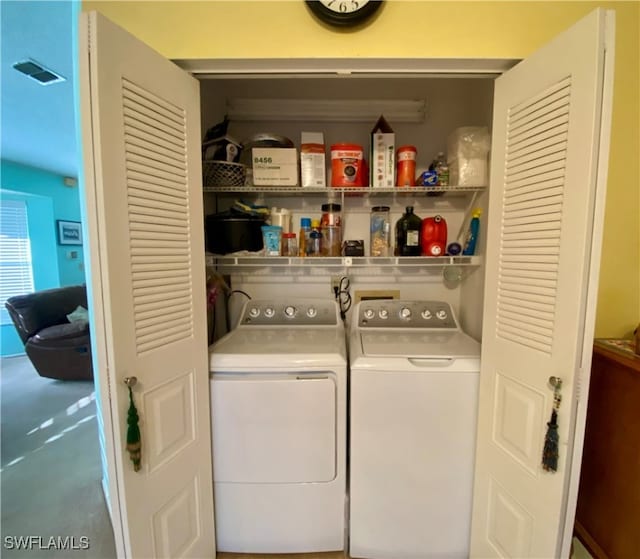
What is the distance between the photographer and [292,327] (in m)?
1.71

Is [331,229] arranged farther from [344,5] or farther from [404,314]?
[344,5]

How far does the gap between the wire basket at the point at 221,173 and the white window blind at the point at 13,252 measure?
183 inches

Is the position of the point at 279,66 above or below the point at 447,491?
above

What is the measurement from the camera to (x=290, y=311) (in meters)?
1.77

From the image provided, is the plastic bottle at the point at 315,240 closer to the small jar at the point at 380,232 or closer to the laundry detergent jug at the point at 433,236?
the small jar at the point at 380,232

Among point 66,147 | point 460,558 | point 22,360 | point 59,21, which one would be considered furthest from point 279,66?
point 22,360

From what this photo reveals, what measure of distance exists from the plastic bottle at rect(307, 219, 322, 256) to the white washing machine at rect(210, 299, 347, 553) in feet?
1.78

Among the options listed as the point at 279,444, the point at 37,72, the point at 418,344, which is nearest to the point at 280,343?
the point at 279,444

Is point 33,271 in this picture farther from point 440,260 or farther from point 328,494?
point 440,260

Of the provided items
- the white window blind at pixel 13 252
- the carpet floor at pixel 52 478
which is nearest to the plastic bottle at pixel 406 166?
the carpet floor at pixel 52 478

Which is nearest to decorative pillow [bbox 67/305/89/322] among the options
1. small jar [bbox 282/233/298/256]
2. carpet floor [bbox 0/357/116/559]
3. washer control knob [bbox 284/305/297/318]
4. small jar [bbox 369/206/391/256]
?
carpet floor [bbox 0/357/116/559]

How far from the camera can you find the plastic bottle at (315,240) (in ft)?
5.53

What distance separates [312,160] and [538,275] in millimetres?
1130

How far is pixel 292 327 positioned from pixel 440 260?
908mm
